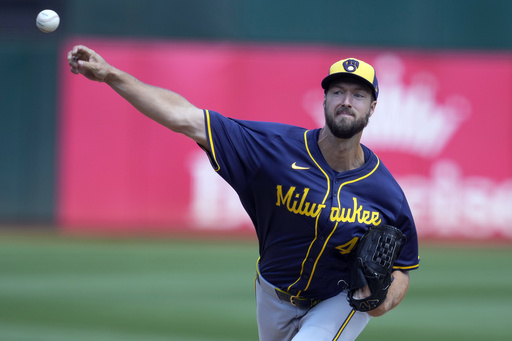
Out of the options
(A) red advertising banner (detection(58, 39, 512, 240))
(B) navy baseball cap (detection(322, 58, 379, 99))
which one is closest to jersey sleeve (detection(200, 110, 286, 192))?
(B) navy baseball cap (detection(322, 58, 379, 99))

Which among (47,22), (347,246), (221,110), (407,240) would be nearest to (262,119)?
(221,110)

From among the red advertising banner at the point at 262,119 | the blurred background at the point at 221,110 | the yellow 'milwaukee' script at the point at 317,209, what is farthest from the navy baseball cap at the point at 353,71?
the red advertising banner at the point at 262,119

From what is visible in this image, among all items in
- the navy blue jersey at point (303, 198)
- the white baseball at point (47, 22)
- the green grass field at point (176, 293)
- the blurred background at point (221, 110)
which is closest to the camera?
the white baseball at point (47, 22)

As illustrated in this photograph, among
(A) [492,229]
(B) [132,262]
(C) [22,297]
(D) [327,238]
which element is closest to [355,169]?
(D) [327,238]

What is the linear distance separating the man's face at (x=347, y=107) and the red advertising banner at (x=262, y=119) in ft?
32.0

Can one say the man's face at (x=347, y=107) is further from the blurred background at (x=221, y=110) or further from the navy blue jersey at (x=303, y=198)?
the blurred background at (x=221, y=110)

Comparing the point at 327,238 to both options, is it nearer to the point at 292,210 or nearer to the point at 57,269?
the point at 292,210

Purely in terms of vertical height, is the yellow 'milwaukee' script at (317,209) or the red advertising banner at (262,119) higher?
the red advertising banner at (262,119)

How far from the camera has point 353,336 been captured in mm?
4633

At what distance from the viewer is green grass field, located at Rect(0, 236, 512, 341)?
7688 mm

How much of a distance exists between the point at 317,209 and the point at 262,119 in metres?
10.6

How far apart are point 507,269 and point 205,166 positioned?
536cm

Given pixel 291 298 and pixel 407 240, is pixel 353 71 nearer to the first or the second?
pixel 407 240

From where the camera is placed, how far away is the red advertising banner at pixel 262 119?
14461 millimetres
